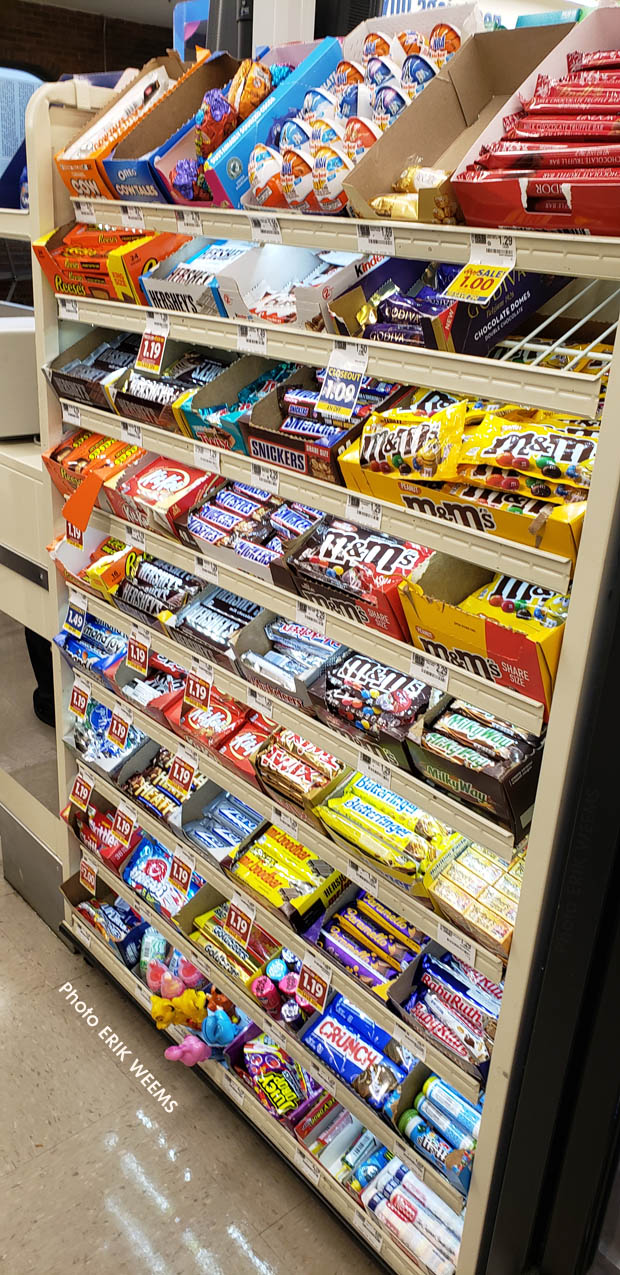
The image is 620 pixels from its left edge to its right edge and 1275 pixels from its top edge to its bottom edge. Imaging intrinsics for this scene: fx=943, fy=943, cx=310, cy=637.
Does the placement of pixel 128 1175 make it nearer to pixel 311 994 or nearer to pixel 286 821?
pixel 311 994

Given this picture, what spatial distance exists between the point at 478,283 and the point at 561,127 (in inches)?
9.5

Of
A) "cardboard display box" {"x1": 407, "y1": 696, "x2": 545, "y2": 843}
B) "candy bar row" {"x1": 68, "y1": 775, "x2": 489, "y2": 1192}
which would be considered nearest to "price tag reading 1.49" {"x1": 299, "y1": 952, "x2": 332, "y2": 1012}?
"candy bar row" {"x1": 68, "y1": 775, "x2": 489, "y2": 1192}

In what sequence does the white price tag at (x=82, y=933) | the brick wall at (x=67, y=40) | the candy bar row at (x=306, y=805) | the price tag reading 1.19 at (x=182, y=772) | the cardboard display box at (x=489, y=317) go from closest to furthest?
the cardboard display box at (x=489, y=317) < the candy bar row at (x=306, y=805) < the price tag reading 1.19 at (x=182, y=772) < the white price tag at (x=82, y=933) < the brick wall at (x=67, y=40)

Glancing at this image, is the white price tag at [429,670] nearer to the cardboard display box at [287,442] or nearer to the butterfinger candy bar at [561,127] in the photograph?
the cardboard display box at [287,442]

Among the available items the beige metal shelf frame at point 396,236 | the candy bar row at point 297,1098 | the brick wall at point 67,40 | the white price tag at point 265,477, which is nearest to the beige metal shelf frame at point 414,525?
the white price tag at point 265,477

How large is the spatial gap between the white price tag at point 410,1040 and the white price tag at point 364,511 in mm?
968

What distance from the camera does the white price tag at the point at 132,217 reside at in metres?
1.98

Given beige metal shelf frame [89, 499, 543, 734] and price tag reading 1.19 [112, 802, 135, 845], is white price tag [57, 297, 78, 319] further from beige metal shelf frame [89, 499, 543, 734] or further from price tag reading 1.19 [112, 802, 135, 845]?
price tag reading 1.19 [112, 802, 135, 845]

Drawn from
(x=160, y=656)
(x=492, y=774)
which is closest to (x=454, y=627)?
(x=492, y=774)

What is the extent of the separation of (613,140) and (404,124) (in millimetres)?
390

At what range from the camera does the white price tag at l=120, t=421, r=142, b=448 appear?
2.14 m

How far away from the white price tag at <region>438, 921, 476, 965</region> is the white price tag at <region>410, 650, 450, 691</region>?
0.44 metres

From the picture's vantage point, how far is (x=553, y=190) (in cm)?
127

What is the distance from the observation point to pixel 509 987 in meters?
1.57
